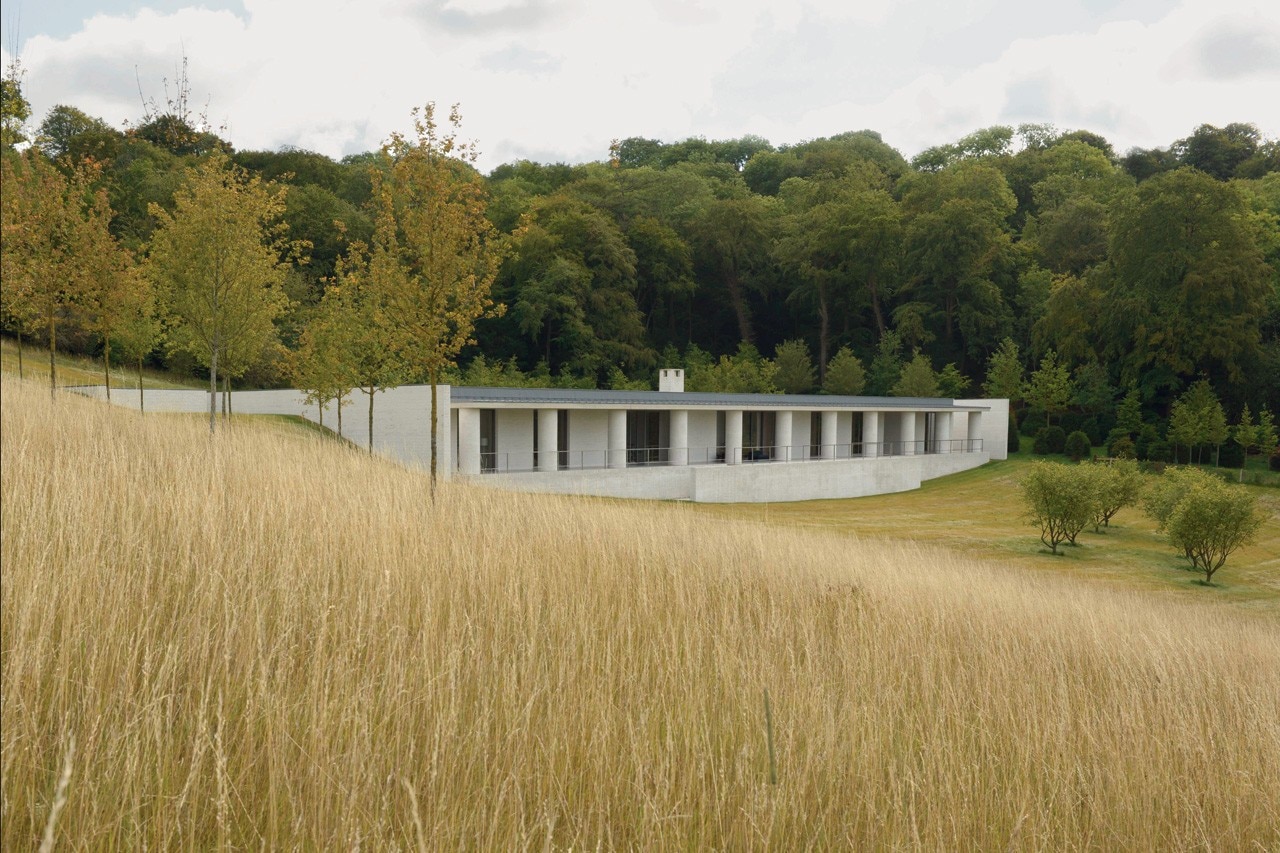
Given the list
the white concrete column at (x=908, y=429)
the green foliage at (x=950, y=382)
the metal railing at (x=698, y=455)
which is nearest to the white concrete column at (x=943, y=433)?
the metal railing at (x=698, y=455)

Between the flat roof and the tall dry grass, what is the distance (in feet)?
62.0

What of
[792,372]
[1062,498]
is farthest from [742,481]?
[792,372]

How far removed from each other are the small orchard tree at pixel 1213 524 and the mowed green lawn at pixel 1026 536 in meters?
0.51

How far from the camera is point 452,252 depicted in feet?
46.8

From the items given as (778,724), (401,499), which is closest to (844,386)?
(401,499)

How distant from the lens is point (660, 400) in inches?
1193

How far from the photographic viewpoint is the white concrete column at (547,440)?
27.2 m

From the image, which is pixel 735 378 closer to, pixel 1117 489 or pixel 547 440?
pixel 547 440

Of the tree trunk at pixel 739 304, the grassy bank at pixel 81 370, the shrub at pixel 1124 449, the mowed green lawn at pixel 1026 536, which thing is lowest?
the mowed green lawn at pixel 1026 536

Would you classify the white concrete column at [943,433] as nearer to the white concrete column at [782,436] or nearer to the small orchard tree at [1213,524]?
the white concrete column at [782,436]

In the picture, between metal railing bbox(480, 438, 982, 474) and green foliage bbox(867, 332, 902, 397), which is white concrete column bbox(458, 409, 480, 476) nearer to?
metal railing bbox(480, 438, 982, 474)

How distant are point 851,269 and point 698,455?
28.3 m

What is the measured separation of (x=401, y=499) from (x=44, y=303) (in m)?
14.9

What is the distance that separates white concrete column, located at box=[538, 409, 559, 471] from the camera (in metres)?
27.2
